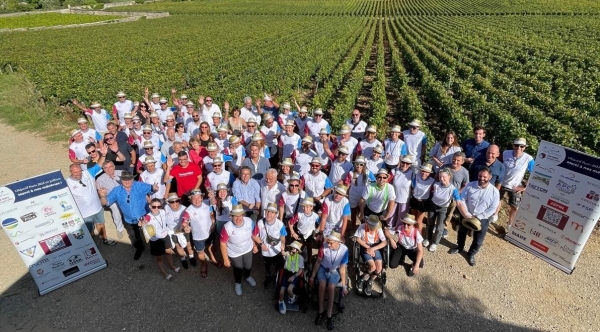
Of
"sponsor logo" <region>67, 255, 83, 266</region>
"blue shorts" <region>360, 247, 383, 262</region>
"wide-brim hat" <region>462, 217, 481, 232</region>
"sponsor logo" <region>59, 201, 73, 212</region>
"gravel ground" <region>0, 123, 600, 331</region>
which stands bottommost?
"gravel ground" <region>0, 123, 600, 331</region>

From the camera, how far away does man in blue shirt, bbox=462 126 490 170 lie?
7.77 m

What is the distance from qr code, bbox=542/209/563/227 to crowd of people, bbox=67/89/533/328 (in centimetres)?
86

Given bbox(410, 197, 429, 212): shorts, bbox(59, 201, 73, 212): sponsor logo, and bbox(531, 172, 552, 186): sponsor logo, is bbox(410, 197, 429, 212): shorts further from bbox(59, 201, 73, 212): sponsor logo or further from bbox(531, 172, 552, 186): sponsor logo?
bbox(59, 201, 73, 212): sponsor logo

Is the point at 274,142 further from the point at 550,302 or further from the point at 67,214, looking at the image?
the point at 550,302

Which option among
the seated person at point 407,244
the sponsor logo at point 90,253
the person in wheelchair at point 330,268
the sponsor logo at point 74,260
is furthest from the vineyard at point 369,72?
the sponsor logo at point 74,260

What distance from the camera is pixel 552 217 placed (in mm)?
6961

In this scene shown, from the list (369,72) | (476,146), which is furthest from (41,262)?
(369,72)

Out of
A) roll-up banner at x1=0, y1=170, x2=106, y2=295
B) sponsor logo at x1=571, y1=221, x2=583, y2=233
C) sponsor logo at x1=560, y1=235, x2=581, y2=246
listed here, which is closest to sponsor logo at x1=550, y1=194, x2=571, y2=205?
sponsor logo at x1=571, y1=221, x2=583, y2=233

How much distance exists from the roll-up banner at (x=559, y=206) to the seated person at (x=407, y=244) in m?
2.65

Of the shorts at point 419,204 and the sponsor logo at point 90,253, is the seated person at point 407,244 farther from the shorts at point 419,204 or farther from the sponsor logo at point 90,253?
the sponsor logo at point 90,253

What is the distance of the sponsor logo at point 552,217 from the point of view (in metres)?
6.80

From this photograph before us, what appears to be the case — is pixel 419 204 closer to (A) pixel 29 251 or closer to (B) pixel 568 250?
(B) pixel 568 250

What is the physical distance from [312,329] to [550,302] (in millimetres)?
4592

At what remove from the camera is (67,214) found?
652 centimetres
